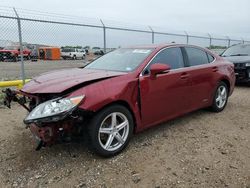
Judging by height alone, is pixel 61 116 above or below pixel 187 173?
above

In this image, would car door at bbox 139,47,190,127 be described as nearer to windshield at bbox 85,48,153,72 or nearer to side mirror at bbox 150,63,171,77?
side mirror at bbox 150,63,171,77

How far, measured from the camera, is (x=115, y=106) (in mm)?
3441

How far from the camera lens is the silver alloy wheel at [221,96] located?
5.59 metres

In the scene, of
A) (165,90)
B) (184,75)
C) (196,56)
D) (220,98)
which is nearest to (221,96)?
(220,98)

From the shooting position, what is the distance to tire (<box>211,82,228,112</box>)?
552 centimetres

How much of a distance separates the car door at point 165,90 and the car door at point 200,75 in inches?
8.5

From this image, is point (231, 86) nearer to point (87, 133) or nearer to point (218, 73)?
point (218, 73)

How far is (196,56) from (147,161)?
8.31 feet


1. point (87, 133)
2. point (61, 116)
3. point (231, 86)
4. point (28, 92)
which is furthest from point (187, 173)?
point (231, 86)

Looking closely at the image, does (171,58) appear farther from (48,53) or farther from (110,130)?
(48,53)

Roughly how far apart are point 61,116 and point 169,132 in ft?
6.93

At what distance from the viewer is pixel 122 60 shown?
4344mm

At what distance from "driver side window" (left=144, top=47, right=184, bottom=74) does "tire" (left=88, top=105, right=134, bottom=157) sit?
1029 mm

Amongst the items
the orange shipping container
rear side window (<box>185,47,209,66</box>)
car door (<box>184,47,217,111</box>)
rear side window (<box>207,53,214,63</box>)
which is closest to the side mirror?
car door (<box>184,47,217,111</box>)
